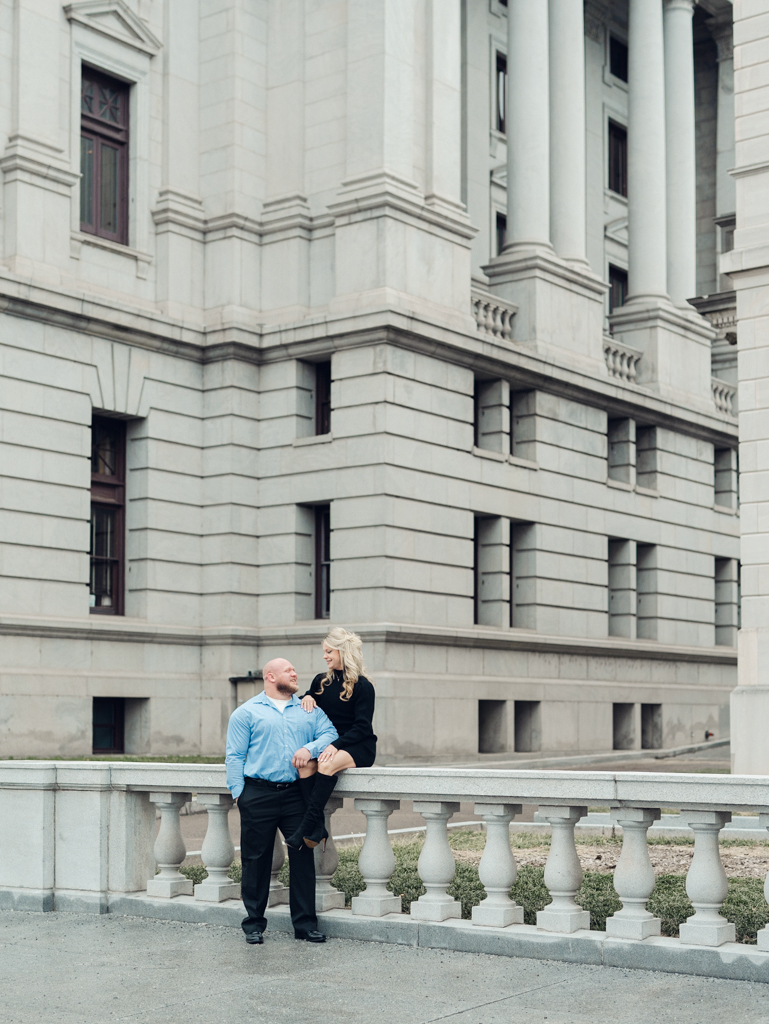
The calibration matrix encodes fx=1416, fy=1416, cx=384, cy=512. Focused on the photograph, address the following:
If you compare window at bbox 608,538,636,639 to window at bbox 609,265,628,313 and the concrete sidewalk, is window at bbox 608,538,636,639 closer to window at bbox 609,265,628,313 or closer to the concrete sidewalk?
window at bbox 609,265,628,313

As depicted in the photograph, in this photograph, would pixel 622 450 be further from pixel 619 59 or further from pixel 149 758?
pixel 149 758

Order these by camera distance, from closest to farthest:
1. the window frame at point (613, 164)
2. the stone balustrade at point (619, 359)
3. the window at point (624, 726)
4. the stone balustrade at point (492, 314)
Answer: the stone balustrade at point (492, 314) → the window at point (624, 726) → the stone balustrade at point (619, 359) → the window frame at point (613, 164)

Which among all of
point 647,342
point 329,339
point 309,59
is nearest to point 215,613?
point 329,339

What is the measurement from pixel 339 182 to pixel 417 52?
3410mm

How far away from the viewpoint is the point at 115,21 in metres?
29.4

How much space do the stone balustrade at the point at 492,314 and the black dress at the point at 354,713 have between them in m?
21.6

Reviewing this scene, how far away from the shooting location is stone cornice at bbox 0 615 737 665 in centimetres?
2635

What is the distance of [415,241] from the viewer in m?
29.3

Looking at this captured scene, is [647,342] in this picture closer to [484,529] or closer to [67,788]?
[484,529]

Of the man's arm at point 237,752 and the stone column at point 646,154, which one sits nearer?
the man's arm at point 237,752

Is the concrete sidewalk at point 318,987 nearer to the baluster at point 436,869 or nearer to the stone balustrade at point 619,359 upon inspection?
the baluster at point 436,869

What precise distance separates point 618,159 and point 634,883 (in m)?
38.1

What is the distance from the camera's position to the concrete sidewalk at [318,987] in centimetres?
720

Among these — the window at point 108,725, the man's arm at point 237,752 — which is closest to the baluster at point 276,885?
the man's arm at point 237,752
